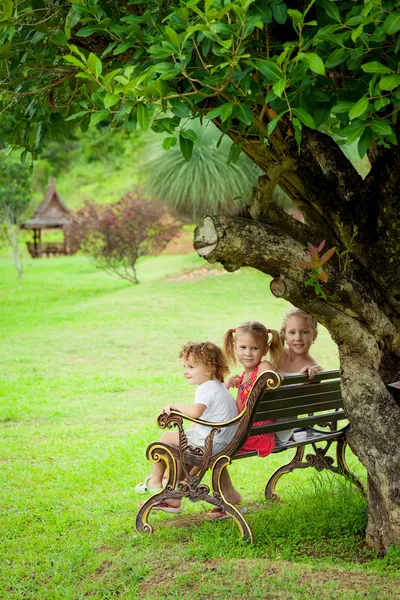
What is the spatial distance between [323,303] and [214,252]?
2.11 ft

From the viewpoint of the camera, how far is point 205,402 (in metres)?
4.69

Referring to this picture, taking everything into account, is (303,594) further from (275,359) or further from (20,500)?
(20,500)

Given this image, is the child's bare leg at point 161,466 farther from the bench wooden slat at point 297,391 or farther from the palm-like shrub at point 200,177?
the palm-like shrub at point 200,177

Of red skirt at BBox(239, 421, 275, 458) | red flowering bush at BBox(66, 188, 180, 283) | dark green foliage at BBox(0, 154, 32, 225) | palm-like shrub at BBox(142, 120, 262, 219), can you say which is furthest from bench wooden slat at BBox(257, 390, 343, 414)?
dark green foliage at BBox(0, 154, 32, 225)

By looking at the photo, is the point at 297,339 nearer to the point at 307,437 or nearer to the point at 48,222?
the point at 307,437

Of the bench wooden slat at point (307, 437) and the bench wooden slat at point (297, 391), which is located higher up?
the bench wooden slat at point (297, 391)

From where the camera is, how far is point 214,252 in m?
3.65

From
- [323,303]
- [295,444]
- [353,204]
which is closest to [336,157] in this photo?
[353,204]

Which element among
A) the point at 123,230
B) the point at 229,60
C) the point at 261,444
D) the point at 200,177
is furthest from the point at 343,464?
the point at 123,230

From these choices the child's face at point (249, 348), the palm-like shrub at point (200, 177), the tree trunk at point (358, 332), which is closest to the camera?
the tree trunk at point (358, 332)

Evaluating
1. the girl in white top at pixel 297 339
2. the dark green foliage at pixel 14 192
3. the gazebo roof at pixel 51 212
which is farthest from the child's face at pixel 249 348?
the gazebo roof at pixel 51 212

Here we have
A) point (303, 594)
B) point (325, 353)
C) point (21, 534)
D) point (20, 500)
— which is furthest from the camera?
point (325, 353)

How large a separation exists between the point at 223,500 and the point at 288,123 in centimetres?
206

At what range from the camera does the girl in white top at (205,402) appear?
4641 millimetres
